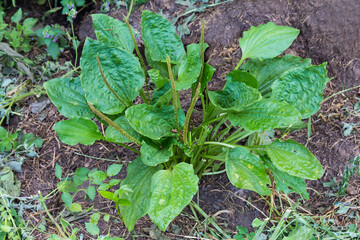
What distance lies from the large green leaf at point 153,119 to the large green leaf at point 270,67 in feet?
1.77

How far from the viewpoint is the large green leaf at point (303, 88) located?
1.71 metres

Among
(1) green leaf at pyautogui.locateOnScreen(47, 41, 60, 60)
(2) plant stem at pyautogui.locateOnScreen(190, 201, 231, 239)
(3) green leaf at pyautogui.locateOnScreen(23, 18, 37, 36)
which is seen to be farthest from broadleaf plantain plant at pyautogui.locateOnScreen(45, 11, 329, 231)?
(3) green leaf at pyautogui.locateOnScreen(23, 18, 37, 36)

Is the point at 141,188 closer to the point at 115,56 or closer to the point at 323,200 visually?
the point at 115,56

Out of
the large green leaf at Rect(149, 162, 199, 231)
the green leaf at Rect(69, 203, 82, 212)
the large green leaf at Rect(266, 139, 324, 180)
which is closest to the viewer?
the large green leaf at Rect(149, 162, 199, 231)

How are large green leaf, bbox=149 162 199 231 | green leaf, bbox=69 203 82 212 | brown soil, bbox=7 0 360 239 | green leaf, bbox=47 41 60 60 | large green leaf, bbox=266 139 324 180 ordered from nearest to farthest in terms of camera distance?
large green leaf, bbox=149 162 199 231, large green leaf, bbox=266 139 324 180, green leaf, bbox=69 203 82 212, brown soil, bbox=7 0 360 239, green leaf, bbox=47 41 60 60

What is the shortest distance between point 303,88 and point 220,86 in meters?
0.70

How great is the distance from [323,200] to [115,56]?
1.50m

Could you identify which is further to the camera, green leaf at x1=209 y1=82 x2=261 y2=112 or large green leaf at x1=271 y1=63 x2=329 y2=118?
large green leaf at x1=271 y1=63 x2=329 y2=118

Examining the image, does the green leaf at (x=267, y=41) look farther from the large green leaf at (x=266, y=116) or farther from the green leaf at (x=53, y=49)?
the green leaf at (x=53, y=49)

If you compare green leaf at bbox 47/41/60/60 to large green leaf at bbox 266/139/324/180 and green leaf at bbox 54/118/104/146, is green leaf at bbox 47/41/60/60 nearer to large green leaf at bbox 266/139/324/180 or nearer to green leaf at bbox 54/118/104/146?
green leaf at bbox 54/118/104/146

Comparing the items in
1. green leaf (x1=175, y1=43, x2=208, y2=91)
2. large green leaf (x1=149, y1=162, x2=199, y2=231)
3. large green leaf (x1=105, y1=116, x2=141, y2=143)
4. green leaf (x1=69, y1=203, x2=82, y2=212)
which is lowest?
green leaf (x1=69, y1=203, x2=82, y2=212)

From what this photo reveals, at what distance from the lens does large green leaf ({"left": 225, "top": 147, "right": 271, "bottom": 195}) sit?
158 cm

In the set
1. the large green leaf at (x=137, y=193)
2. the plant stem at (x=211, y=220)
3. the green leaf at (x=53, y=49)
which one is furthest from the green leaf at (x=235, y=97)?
the green leaf at (x=53, y=49)

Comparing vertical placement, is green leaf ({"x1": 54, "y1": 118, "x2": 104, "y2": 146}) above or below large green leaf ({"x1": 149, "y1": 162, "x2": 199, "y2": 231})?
above
